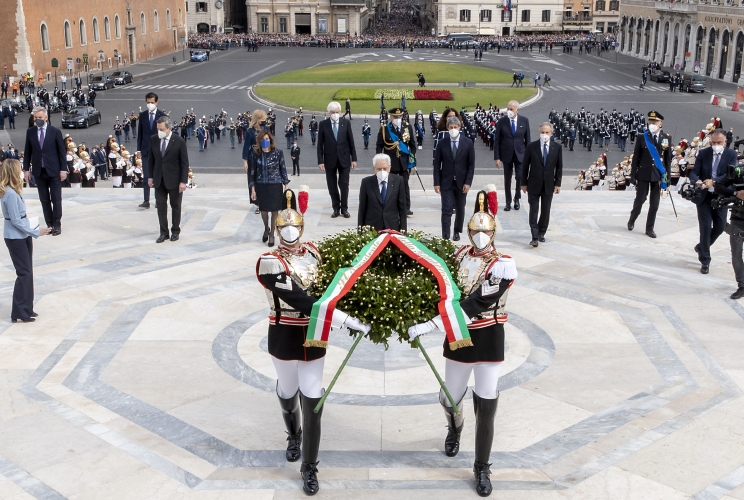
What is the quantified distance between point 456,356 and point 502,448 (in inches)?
39.6

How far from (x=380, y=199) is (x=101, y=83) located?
44011mm

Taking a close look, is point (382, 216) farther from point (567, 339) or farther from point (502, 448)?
point (502, 448)

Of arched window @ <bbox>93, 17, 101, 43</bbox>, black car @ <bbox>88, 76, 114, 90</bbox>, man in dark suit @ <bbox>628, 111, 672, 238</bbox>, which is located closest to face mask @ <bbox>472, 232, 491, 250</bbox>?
man in dark suit @ <bbox>628, 111, 672, 238</bbox>

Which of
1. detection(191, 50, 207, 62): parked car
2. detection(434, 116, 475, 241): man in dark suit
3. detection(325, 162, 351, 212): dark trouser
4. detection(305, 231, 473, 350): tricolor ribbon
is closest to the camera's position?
detection(305, 231, 473, 350): tricolor ribbon

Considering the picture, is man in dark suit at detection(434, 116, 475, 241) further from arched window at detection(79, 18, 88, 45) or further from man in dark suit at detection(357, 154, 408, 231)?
arched window at detection(79, 18, 88, 45)

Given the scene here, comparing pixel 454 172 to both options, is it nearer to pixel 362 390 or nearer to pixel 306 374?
pixel 362 390

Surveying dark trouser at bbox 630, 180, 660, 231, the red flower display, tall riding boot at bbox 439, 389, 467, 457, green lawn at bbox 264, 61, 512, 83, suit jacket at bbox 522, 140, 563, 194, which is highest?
suit jacket at bbox 522, 140, 563, 194

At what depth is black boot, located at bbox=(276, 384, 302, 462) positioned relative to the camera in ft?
19.5

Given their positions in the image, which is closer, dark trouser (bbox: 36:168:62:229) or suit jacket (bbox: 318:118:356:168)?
dark trouser (bbox: 36:168:62:229)

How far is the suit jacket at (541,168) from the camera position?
11.5 m

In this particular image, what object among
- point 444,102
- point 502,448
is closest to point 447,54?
point 444,102

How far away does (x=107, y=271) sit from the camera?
10.4 meters

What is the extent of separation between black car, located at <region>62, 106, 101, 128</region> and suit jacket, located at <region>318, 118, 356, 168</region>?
26.4 m

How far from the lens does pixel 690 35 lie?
5891cm
